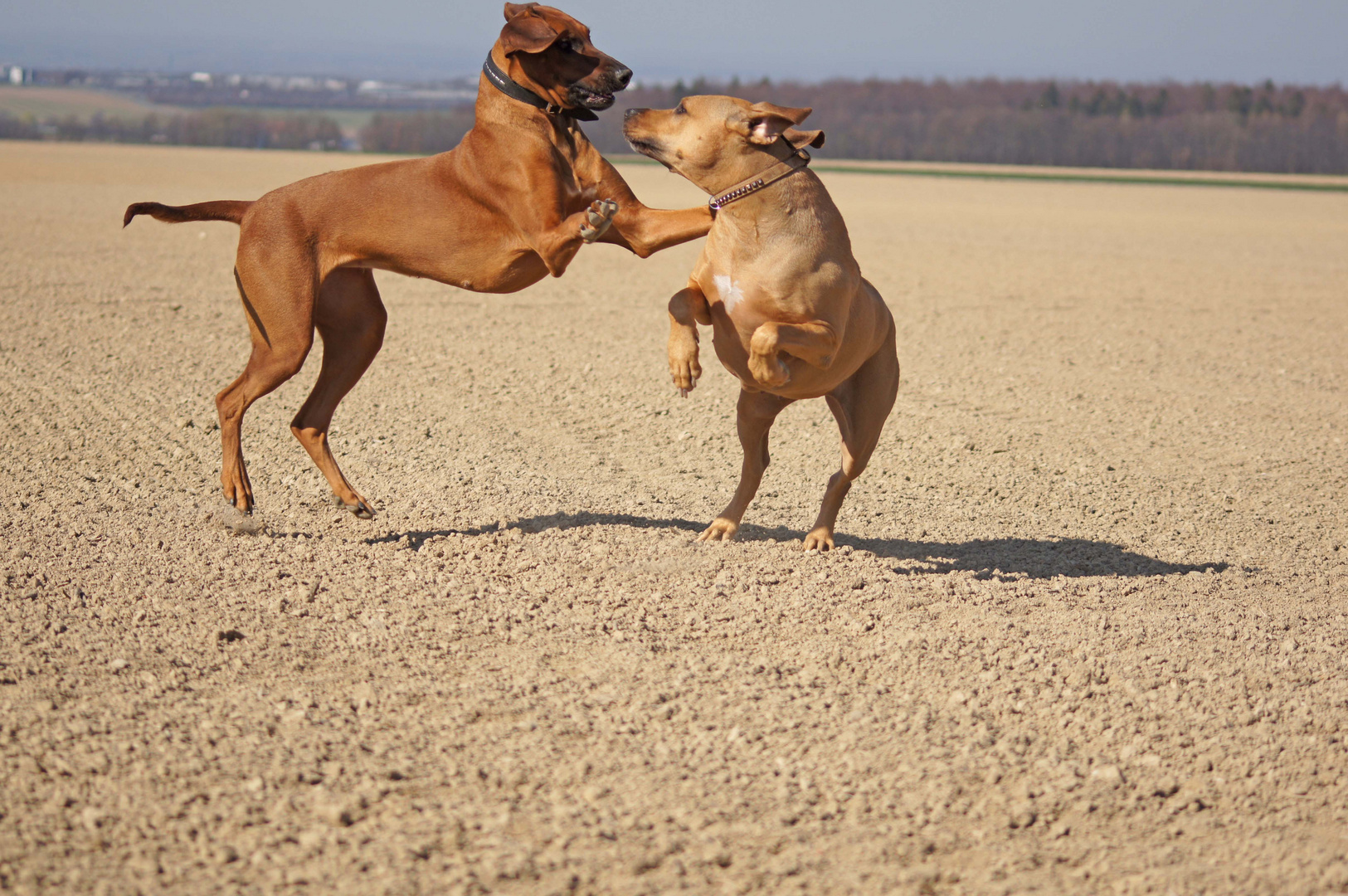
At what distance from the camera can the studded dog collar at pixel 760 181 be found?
5570 mm

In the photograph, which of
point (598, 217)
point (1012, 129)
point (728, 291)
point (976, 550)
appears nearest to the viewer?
point (598, 217)

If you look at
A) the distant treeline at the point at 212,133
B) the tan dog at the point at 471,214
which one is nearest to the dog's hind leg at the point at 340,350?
Answer: the tan dog at the point at 471,214

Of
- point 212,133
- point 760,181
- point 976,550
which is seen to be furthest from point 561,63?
point 212,133

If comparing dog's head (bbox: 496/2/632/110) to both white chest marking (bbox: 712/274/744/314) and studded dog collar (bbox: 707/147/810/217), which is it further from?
white chest marking (bbox: 712/274/744/314)

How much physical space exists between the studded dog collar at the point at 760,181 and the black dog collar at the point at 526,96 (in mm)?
820

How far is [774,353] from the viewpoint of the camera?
543cm

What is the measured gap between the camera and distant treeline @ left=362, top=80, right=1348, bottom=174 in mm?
81500

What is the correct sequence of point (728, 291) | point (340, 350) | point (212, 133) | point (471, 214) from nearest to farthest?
point (728, 291)
point (471, 214)
point (340, 350)
point (212, 133)

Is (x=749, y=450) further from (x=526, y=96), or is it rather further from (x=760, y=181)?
(x=526, y=96)

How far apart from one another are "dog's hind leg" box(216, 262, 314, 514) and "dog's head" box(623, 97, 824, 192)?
6.78 feet

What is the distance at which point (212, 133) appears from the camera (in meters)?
81.5

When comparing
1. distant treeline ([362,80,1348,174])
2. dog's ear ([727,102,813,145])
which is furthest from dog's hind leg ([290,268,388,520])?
distant treeline ([362,80,1348,174])

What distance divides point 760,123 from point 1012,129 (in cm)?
9054

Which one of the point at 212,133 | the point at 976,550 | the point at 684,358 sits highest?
the point at 212,133
